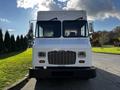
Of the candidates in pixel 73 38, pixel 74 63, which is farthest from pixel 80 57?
pixel 73 38

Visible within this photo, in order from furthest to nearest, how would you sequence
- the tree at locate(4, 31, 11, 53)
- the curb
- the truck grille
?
1. the tree at locate(4, 31, 11, 53)
2. the truck grille
3. the curb

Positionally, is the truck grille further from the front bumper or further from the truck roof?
the truck roof

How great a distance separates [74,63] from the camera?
12359mm

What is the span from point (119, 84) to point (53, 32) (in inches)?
139

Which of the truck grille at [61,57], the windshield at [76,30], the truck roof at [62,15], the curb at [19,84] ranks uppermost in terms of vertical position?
the truck roof at [62,15]

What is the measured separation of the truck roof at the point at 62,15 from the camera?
1377 cm

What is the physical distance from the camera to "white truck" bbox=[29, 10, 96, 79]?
12.1m

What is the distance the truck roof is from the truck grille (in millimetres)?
2020

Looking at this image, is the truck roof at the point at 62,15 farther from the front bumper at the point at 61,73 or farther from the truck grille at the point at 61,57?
the front bumper at the point at 61,73

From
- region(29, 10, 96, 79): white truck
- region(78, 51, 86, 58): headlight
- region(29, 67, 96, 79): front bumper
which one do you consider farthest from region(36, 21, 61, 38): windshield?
region(29, 67, 96, 79): front bumper

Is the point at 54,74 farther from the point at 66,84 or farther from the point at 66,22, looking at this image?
the point at 66,22

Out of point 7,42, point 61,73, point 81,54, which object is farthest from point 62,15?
point 7,42

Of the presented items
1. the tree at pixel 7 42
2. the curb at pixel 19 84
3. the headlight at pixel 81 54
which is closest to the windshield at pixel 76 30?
the headlight at pixel 81 54

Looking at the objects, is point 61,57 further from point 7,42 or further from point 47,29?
point 7,42
